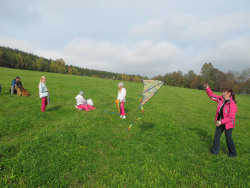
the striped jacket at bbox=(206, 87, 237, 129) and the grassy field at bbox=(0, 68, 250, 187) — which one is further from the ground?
the striped jacket at bbox=(206, 87, 237, 129)

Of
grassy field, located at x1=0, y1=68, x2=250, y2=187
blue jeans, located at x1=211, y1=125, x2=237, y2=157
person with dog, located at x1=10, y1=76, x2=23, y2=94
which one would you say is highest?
person with dog, located at x1=10, y1=76, x2=23, y2=94

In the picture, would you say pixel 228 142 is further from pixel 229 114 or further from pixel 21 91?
pixel 21 91

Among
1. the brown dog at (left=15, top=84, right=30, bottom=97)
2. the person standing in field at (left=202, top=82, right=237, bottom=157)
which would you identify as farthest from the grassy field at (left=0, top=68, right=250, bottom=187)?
the brown dog at (left=15, top=84, right=30, bottom=97)

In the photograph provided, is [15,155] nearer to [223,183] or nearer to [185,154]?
[185,154]

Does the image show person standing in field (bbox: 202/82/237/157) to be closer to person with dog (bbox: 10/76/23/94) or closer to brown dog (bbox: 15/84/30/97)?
brown dog (bbox: 15/84/30/97)

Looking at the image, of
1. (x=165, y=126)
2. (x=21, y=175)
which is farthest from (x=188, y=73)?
(x=21, y=175)

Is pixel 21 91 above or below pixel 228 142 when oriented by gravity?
above

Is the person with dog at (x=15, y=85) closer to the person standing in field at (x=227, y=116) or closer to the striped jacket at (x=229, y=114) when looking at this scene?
the person standing in field at (x=227, y=116)

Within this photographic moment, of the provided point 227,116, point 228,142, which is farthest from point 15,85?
point 228,142

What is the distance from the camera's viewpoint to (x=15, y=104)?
34.7 ft

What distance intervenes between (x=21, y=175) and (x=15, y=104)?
9037 millimetres

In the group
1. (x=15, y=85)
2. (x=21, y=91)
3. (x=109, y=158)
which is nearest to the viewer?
(x=109, y=158)

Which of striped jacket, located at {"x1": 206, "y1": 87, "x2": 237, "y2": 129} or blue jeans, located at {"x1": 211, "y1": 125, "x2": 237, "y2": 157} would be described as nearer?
striped jacket, located at {"x1": 206, "y1": 87, "x2": 237, "y2": 129}

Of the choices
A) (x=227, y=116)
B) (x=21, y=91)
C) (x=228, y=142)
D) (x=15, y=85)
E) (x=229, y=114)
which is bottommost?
(x=228, y=142)
